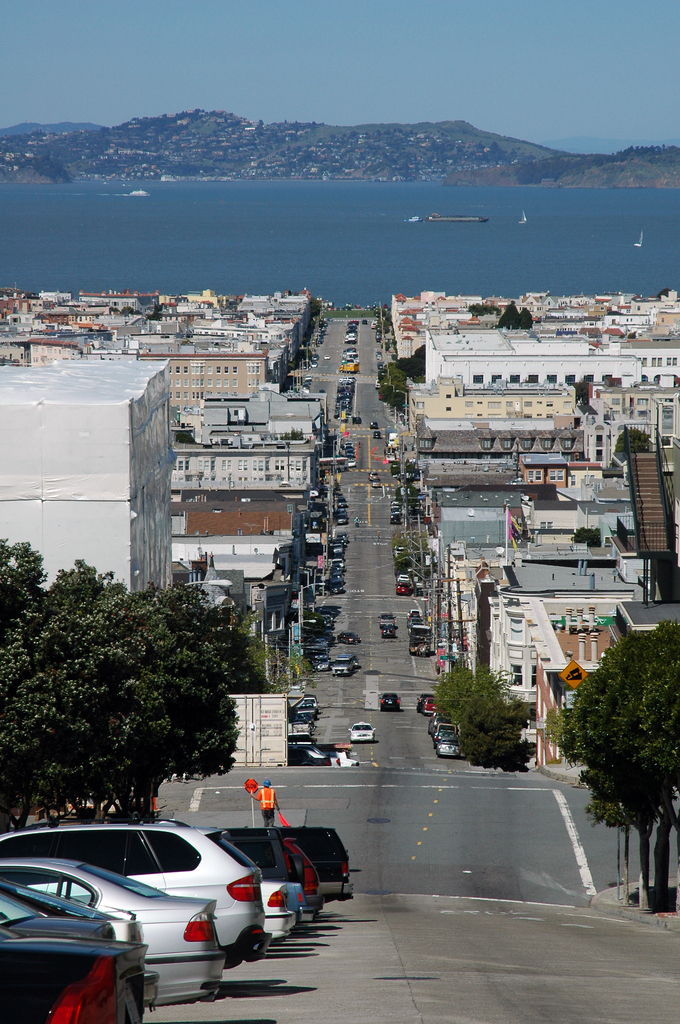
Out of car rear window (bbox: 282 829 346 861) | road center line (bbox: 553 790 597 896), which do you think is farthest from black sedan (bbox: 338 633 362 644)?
car rear window (bbox: 282 829 346 861)

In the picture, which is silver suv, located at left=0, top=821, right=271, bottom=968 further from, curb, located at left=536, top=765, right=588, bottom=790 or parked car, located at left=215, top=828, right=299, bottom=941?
curb, located at left=536, top=765, right=588, bottom=790

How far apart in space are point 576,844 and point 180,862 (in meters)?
15.5

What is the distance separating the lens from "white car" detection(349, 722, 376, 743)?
173 feet

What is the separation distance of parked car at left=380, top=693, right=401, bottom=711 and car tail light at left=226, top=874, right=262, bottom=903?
172 feet

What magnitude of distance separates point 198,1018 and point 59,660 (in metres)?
7.30

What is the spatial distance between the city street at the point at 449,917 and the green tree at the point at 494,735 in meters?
1.21

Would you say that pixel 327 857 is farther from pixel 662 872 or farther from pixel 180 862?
pixel 180 862

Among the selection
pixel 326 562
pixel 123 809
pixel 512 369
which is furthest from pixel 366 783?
pixel 512 369

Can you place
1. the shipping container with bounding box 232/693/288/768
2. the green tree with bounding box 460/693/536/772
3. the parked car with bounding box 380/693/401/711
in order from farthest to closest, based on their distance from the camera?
the parked car with bounding box 380/693/401/711 < the green tree with bounding box 460/693/536/772 < the shipping container with bounding box 232/693/288/768

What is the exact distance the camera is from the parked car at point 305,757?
39.8m

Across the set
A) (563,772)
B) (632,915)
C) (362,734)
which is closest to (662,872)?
(632,915)

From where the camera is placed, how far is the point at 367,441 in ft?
503

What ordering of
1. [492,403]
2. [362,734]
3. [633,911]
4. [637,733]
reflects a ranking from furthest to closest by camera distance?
1. [492,403]
2. [362,734]
3. [633,911]
4. [637,733]

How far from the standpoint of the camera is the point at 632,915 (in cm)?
1938
